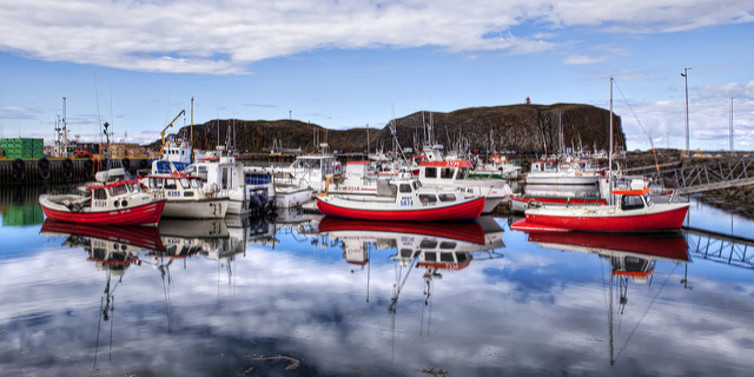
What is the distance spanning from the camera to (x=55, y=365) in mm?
8180

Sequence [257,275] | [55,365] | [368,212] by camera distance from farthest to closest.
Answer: [368,212], [257,275], [55,365]

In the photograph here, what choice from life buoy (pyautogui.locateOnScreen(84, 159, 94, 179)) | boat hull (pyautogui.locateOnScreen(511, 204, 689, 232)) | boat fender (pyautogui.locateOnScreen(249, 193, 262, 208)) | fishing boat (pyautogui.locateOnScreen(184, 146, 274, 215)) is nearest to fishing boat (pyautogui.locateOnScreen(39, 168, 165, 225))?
fishing boat (pyautogui.locateOnScreen(184, 146, 274, 215))

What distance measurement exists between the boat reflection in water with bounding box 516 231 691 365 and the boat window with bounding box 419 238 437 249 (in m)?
3.62

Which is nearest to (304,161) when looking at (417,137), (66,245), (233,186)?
(233,186)

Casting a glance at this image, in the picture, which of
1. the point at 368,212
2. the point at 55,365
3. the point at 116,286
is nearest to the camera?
the point at 55,365

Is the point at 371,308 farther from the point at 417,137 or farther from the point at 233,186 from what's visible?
the point at 417,137

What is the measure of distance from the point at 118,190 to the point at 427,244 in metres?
12.8

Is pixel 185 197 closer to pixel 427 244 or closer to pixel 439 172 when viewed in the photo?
pixel 427 244

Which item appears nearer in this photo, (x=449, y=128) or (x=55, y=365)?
(x=55, y=365)

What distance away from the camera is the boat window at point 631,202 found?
19344 millimetres

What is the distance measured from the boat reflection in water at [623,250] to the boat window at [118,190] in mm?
16096

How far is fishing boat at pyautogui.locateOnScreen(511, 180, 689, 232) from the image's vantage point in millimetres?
18953

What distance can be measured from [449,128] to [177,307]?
4480 inches

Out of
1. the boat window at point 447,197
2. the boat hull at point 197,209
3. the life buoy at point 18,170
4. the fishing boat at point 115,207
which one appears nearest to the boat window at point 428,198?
the boat window at point 447,197
